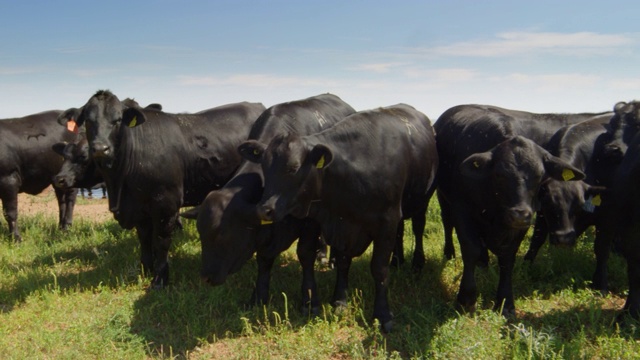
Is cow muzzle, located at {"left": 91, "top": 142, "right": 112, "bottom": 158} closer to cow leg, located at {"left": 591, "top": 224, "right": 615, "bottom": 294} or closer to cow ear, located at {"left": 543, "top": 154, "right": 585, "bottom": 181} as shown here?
cow ear, located at {"left": 543, "top": 154, "right": 585, "bottom": 181}

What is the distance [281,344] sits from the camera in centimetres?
463

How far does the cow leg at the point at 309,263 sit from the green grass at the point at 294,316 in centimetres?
14

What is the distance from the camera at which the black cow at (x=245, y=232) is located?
4.97 meters

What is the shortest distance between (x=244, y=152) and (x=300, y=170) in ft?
2.74

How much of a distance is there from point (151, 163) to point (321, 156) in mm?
2496

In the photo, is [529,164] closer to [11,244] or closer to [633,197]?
[633,197]

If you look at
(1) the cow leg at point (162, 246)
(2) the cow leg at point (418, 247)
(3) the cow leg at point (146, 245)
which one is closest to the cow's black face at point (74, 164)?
(3) the cow leg at point (146, 245)

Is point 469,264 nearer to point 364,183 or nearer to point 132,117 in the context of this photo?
point 364,183

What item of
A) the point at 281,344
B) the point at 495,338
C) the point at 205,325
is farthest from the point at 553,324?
the point at 205,325

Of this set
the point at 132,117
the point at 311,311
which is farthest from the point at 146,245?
the point at 311,311

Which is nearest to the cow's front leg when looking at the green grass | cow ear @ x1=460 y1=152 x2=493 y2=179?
the green grass

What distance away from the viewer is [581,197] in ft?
16.8

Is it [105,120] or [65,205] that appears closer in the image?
[105,120]

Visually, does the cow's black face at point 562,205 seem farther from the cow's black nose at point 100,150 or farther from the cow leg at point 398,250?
the cow's black nose at point 100,150
